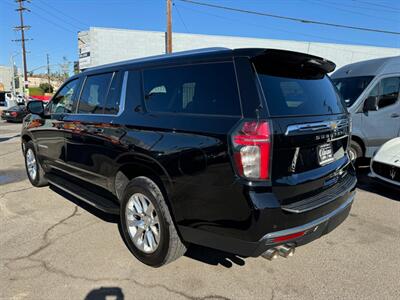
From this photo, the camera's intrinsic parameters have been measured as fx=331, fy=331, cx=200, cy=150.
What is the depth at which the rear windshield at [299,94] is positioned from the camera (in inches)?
101

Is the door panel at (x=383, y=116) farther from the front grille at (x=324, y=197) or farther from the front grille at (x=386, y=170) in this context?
the front grille at (x=324, y=197)

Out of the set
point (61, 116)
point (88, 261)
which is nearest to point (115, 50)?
point (61, 116)

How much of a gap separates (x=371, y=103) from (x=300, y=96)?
461 cm

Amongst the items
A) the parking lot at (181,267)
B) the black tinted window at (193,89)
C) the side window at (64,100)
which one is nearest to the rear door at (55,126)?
the side window at (64,100)

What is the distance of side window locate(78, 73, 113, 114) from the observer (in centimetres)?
389

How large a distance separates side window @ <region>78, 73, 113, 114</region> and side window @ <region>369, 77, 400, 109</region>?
223 inches

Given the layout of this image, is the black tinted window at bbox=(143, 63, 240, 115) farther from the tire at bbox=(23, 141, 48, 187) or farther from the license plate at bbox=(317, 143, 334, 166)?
the tire at bbox=(23, 141, 48, 187)

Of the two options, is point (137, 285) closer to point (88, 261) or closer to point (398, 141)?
point (88, 261)

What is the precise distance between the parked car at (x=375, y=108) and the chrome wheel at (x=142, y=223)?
199 inches

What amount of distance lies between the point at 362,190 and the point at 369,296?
3527mm

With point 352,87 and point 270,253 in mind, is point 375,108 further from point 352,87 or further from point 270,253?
point 270,253

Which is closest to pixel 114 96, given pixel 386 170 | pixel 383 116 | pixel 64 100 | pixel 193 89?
pixel 193 89

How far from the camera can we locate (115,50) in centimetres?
2083

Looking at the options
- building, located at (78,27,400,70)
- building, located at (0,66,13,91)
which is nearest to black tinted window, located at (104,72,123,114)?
building, located at (78,27,400,70)
